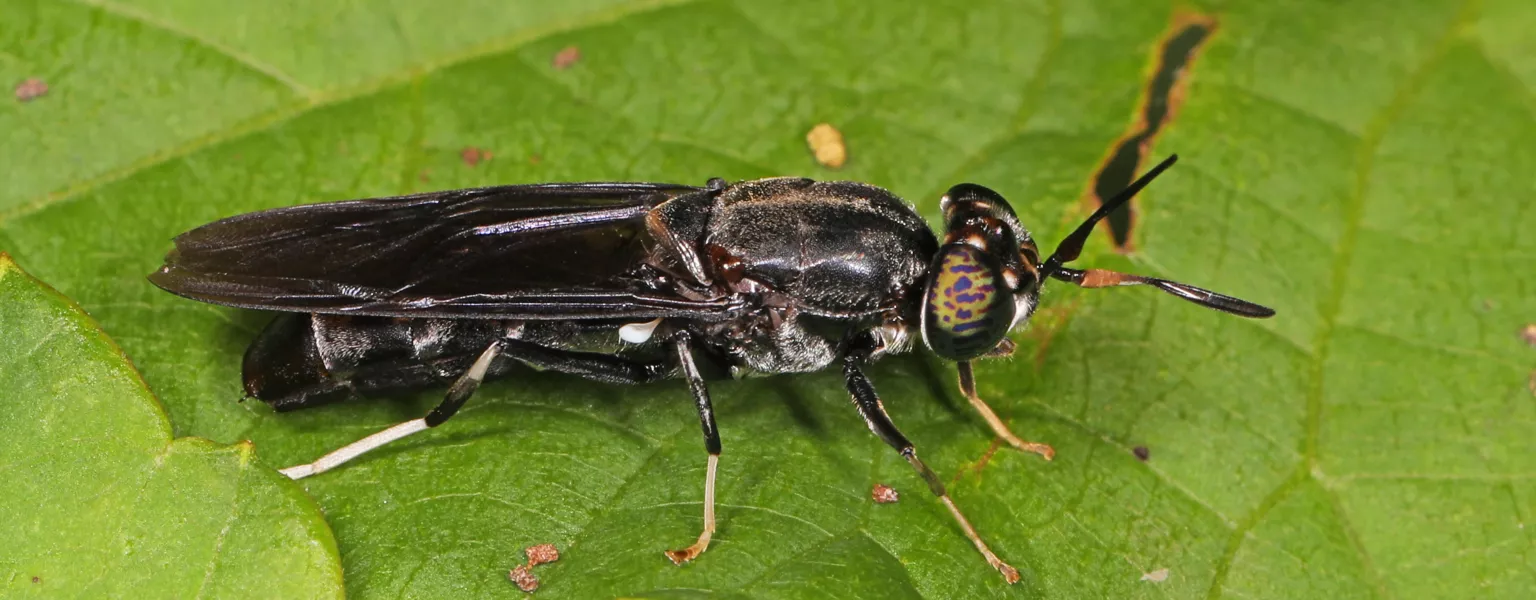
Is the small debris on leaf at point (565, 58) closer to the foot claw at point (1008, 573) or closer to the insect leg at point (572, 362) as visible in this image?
the insect leg at point (572, 362)

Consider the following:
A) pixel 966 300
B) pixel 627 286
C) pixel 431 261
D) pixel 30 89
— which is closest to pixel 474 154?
pixel 431 261

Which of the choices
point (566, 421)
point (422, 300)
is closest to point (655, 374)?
point (566, 421)

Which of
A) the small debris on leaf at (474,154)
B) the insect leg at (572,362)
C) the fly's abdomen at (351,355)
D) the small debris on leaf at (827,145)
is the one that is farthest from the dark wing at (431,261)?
the small debris on leaf at (827,145)

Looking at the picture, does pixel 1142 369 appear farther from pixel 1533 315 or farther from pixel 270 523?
pixel 270 523

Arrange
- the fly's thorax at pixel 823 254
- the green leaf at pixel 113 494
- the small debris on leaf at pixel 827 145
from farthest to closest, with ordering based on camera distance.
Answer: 1. the small debris on leaf at pixel 827 145
2. the fly's thorax at pixel 823 254
3. the green leaf at pixel 113 494

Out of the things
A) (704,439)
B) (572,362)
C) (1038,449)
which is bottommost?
(1038,449)

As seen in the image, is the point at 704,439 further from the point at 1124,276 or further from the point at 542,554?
the point at 1124,276
